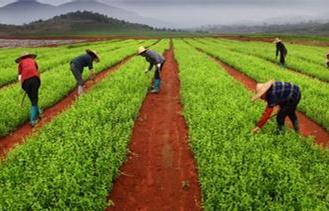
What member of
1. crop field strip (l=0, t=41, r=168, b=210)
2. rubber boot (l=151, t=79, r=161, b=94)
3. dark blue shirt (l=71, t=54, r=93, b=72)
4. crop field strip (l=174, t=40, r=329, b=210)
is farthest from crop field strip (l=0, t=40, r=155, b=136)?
crop field strip (l=174, t=40, r=329, b=210)

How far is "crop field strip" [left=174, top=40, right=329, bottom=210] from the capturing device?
7.50 m

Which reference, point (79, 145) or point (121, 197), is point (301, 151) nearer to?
point (121, 197)

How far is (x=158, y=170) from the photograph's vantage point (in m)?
10.1

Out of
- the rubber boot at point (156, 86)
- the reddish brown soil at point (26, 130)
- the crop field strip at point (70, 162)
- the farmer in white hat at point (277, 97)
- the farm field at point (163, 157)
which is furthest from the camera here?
the rubber boot at point (156, 86)

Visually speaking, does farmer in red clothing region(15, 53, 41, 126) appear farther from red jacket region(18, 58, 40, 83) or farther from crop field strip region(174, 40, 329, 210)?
crop field strip region(174, 40, 329, 210)

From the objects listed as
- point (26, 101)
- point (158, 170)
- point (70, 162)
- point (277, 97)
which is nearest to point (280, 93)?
point (277, 97)

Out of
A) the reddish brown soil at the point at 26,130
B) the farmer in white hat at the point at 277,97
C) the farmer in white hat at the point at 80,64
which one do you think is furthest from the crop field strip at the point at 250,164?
the farmer in white hat at the point at 80,64

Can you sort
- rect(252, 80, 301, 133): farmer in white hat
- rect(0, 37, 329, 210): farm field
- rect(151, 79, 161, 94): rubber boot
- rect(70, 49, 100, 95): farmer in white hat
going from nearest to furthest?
rect(0, 37, 329, 210): farm field
rect(252, 80, 301, 133): farmer in white hat
rect(70, 49, 100, 95): farmer in white hat
rect(151, 79, 161, 94): rubber boot

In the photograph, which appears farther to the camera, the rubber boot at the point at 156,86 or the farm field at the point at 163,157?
the rubber boot at the point at 156,86

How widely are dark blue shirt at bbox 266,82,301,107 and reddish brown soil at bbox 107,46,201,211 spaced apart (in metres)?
2.40

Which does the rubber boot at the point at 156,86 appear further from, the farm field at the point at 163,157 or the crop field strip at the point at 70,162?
the crop field strip at the point at 70,162

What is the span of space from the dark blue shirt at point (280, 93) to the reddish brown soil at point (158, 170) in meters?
2.40

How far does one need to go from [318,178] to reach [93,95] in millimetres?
9649

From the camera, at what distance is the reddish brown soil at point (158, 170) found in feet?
28.2
